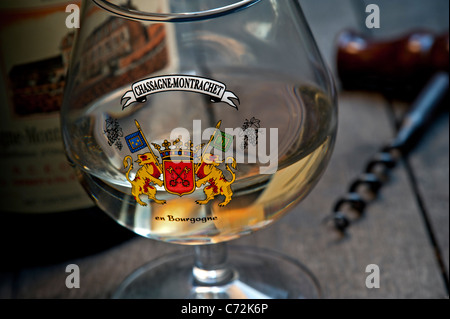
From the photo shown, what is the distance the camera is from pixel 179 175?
1.46ft

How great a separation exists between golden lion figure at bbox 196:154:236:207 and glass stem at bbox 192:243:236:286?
0.12 m

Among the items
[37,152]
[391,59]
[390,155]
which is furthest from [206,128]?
[391,59]

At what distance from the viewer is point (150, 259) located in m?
0.65

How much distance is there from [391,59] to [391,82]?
3cm

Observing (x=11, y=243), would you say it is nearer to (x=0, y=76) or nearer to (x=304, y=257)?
(x=0, y=76)

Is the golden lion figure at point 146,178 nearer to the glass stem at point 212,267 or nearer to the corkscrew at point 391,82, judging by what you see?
the glass stem at point 212,267

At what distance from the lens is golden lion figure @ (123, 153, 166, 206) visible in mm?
451

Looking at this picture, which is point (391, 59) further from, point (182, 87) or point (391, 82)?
point (182, 87)

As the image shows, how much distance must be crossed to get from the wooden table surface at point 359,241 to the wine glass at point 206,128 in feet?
0.18

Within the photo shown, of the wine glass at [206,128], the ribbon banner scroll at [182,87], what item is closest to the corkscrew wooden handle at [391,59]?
the wine glass at [206,128]

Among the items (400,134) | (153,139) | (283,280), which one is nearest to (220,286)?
(283,280)

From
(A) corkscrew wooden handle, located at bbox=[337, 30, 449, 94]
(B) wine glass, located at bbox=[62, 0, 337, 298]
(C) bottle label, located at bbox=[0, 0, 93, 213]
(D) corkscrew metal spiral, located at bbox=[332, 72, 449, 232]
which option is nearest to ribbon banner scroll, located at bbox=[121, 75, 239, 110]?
(B) wine glass, located at bbox=[62, 0, 337, 298]

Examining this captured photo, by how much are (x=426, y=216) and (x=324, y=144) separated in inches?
8.8

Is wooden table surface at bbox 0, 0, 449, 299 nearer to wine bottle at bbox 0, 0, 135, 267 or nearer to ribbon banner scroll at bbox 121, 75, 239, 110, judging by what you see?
wine bottle at bbox 0, 0, 135, 267
